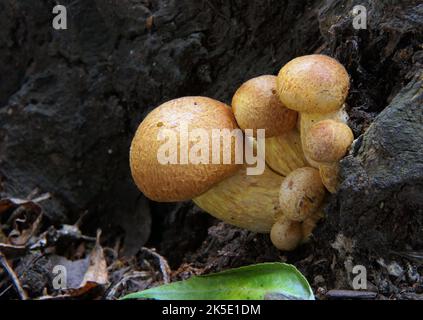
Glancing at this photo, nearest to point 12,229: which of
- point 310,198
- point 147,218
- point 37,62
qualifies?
point 147,218

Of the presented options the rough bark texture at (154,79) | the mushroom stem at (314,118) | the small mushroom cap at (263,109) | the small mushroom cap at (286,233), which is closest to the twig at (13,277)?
the rough bark texture at (154,79)

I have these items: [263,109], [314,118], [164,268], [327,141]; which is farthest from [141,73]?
[327,141]

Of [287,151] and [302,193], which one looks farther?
[287,151]

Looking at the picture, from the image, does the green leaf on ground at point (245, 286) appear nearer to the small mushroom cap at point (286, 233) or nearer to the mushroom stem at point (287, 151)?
the small mushroom cap at point (286, 233)

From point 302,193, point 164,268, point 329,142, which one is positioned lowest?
point 164,268

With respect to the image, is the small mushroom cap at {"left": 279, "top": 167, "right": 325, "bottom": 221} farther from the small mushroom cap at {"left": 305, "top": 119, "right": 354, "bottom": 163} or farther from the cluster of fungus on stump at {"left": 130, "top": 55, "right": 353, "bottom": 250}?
the small mushroom cap at {"left": 305, "top": 119, "right": 354, "bottom": 163}

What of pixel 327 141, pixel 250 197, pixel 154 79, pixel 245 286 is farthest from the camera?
pixel 154 79

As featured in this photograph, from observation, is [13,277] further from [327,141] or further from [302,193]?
[327,141]
